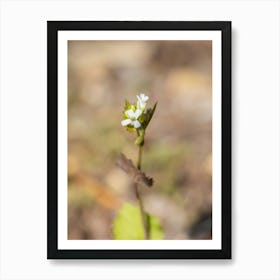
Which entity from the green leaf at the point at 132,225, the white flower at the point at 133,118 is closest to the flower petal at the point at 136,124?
the white flower at the point at 133,118

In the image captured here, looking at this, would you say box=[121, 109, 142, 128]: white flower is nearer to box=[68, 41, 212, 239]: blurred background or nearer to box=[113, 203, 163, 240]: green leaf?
box=[68, 41, 212, 239]: blurred background

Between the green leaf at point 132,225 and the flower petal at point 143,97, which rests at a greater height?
the flower petal at point 143,97

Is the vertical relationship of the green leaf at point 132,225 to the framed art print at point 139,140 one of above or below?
below

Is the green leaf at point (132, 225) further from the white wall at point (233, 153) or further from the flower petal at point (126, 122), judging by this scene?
the flower petal at point (126, 122)

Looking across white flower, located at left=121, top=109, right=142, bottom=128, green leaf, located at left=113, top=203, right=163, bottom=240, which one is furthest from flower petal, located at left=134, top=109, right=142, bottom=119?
green leaf, located at left=113, top=203, right=163, bottom=240

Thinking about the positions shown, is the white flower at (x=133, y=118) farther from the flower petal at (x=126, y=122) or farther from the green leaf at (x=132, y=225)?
the green leaf at (x=132, y=225)
